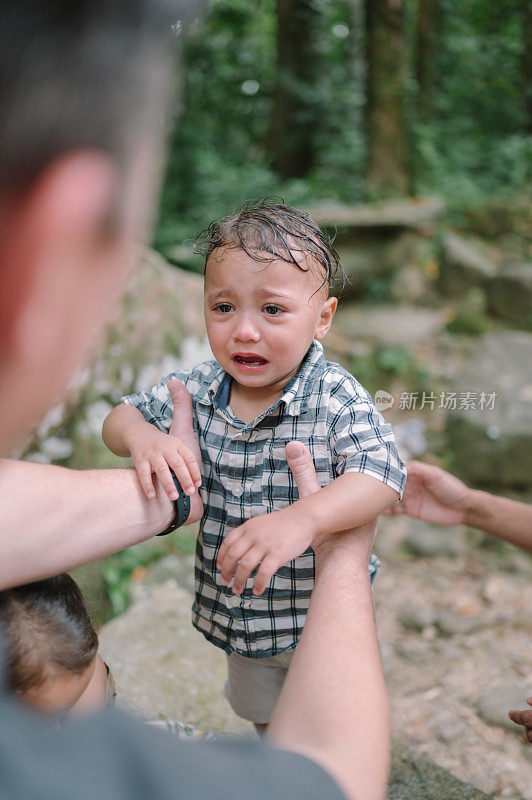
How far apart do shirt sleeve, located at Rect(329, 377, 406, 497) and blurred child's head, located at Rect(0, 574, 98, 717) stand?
574 mm

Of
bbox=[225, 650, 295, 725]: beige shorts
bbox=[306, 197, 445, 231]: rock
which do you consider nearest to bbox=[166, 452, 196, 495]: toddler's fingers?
bbox=[225, 650, 295, 725]: beige shorts

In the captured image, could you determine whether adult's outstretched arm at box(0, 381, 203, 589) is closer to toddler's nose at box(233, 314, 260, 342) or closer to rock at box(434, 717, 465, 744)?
toddler's nose at box(233, 314, 260, 342)

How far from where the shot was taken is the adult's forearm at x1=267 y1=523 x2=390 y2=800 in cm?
71

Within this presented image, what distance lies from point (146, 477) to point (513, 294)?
473 centimetres

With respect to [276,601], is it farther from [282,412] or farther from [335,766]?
[335,766]

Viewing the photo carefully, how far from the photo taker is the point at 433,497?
70.4 inches

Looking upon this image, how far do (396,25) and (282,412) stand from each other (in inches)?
225

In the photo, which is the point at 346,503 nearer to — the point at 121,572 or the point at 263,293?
the point at 263,293

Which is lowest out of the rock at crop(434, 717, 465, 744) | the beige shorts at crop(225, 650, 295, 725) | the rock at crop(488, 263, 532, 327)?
the rock at crop(434, 717, 465, 744)

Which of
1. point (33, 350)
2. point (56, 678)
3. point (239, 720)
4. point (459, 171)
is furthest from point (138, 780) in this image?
point (459, 171)

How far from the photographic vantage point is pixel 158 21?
1.90ft

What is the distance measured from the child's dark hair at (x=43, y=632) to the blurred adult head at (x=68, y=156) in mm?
502

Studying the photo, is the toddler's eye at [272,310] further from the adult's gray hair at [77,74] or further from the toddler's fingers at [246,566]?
the adult's gray hair at [77,74]

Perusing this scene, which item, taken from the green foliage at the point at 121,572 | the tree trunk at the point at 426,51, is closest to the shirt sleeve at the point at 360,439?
the green foliage at the point at 121,572
